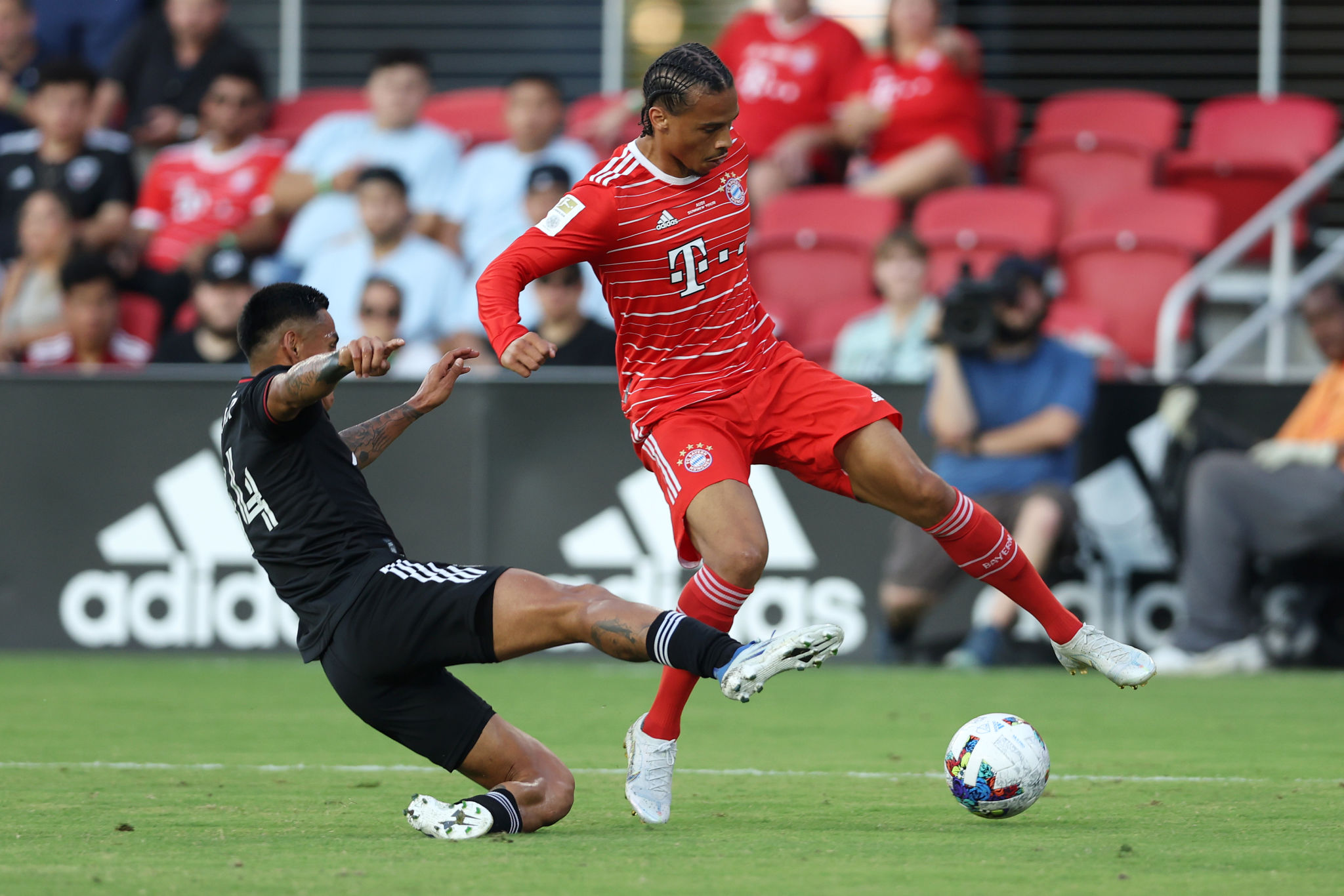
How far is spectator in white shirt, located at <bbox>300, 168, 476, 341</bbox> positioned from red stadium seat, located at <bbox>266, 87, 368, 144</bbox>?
2.52 m

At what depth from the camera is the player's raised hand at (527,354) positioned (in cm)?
471

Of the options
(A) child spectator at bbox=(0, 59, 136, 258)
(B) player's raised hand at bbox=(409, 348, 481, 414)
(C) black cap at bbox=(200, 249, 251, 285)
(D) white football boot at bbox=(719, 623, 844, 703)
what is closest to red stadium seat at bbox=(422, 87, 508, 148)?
(A) child spectator at bbox=(0, 59, 136, 258)

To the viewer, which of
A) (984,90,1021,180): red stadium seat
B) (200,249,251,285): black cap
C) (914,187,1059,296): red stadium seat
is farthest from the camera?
(984,90,1021,180): red stadium seat

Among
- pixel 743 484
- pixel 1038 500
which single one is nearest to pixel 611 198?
pixel 743 484

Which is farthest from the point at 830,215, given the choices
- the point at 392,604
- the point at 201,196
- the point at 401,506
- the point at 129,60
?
the point at 392,604

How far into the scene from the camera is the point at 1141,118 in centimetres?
1275

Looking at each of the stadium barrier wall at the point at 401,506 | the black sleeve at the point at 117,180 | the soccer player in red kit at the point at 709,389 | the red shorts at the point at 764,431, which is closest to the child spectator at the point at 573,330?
the stadium barrier wall at the point at 401,506

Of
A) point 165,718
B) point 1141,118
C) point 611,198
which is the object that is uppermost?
point 611,198

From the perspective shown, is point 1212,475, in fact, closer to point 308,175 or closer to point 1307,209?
point 1307,209

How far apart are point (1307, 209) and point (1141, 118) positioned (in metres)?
1.46

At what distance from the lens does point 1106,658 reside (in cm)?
545

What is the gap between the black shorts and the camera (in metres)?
4.58

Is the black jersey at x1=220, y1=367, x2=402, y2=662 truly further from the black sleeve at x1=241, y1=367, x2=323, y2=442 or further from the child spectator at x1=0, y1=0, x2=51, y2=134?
the child spectator at x1=0, y1=0, x2=51, y2=134

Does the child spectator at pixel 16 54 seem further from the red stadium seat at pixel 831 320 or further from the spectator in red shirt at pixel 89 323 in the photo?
the red stadium seat at pixel 831 320
